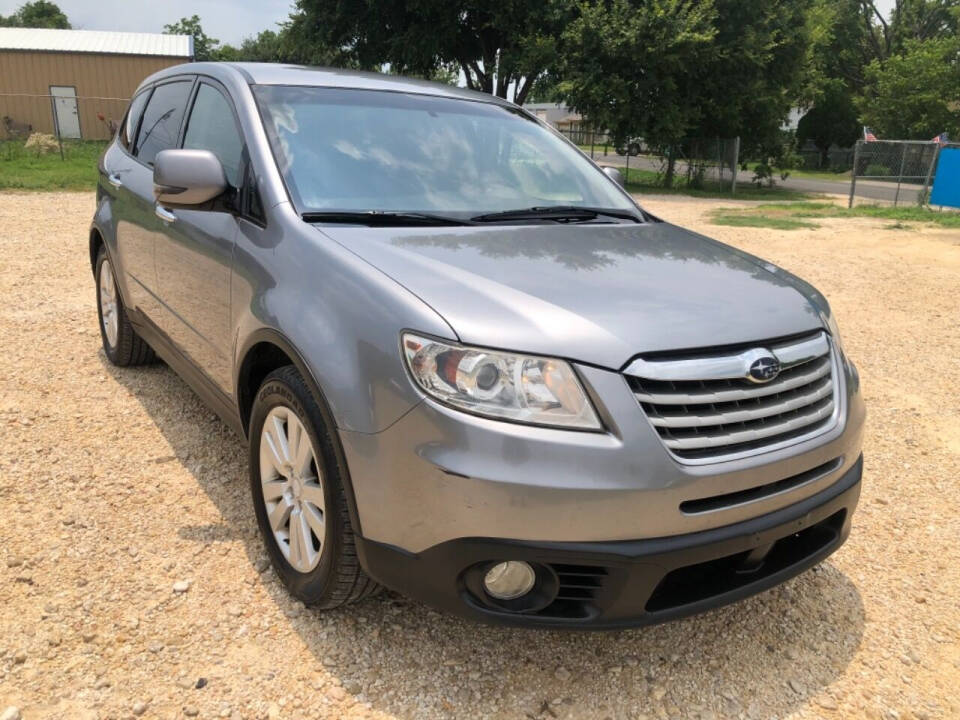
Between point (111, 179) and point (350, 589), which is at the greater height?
point (111, 179)

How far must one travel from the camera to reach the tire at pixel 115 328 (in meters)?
4.64

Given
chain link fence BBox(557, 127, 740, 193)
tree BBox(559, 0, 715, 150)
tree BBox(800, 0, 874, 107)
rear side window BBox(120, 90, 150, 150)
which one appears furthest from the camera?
tree BBox(800, 0, 874, 107)

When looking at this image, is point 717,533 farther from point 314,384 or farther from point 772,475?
point 314,384

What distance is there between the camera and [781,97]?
23578 mm

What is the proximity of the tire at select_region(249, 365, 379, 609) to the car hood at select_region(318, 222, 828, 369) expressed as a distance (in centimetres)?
51

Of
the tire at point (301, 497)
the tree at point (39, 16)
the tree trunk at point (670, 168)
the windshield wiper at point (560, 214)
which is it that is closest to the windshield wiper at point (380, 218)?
the windshield wiper at point (560, 214)

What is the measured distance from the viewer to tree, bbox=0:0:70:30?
81875mm

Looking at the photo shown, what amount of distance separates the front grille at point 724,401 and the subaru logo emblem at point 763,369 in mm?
20

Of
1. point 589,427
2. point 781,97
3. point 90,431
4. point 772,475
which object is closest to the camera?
point 589,427

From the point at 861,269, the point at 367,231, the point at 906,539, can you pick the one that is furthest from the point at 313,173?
the point at 861,269

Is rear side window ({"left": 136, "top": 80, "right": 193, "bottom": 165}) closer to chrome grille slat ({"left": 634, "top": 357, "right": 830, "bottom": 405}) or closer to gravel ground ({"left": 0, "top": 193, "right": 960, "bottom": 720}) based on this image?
gravel ground ({"left": 0, "top": 193, "right": 960, "bottom": 720})

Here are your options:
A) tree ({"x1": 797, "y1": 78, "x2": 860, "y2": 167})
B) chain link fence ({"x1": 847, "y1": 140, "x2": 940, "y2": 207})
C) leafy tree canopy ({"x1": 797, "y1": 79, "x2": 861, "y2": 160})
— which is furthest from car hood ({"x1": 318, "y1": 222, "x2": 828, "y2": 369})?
tree ({"x1": 797, "y1": 78, "x2": 860, "y2": 167})

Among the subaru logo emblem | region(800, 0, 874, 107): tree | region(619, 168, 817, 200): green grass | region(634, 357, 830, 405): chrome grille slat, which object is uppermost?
region(800, 0, 874, 107): tree

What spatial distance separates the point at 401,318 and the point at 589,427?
56 cm
